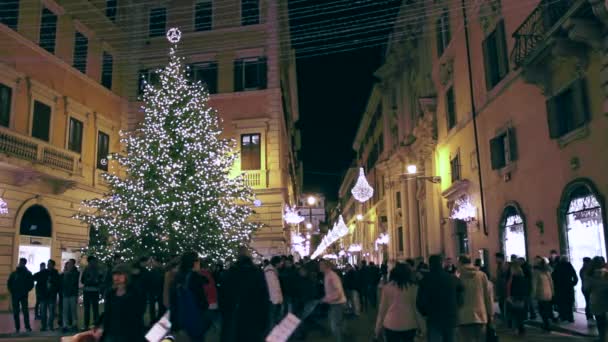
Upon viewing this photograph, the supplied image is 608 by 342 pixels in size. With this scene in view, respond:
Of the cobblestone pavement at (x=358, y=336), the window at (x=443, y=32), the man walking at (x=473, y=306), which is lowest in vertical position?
the cobblestone pavement at (x=358, y=336)

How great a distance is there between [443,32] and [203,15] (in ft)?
42.4

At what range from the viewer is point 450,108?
27.9 m

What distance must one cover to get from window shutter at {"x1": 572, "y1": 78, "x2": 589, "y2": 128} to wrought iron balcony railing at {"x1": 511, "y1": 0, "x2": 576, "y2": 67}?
153cm

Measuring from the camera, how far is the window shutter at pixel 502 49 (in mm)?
19905

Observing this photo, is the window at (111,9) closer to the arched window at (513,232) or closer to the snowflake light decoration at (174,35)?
the snowflake light decoration at (174,35)

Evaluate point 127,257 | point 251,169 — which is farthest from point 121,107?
point 127,257

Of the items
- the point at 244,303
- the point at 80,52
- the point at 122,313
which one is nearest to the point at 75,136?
the point at 80,52

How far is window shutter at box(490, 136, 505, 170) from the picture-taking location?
68.3 feet

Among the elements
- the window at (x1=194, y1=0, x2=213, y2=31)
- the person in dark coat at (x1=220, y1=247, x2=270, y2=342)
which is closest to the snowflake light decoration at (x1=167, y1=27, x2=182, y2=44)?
the window at (x1=194, y1=0, x2=213, y2=31)

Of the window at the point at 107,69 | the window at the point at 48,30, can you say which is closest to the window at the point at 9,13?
the window at the point at 48,30

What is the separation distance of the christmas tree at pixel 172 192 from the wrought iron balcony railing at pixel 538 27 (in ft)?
36.5

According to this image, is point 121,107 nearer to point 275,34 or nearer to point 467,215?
point 275,34

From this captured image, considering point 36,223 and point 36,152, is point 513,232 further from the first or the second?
point 36,223

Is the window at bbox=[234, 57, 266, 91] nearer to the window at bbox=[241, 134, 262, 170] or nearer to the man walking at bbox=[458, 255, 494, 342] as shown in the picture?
the window at bbox=[241, 134, 262, 170]
